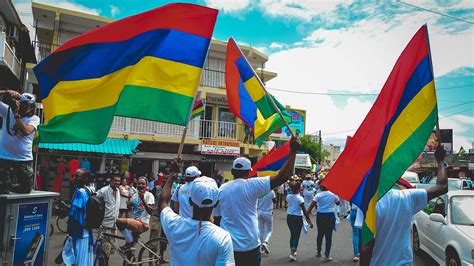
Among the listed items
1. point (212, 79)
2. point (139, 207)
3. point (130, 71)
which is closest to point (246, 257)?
point (130, 71)

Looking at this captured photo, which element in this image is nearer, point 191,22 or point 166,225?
point 166,225

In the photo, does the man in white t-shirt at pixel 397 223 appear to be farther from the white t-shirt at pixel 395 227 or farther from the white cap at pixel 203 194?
the white cap at pixel 203 194

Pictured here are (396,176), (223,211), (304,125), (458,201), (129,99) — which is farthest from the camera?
(304,125)

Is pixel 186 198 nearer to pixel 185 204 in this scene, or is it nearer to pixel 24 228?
pixel 185 204

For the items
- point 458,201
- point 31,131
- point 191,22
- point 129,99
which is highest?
point 191,22

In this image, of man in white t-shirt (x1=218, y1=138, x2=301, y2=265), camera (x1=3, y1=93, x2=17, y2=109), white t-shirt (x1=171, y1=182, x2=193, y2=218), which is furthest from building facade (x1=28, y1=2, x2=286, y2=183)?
man in white t-shirt (x1=218, y1=138, x2=301, y2=265)

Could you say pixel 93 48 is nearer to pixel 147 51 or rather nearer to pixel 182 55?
pixel 147 51

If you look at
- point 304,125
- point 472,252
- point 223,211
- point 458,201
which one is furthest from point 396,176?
point 304,125

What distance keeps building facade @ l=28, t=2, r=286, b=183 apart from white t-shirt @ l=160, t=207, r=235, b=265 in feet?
54.1

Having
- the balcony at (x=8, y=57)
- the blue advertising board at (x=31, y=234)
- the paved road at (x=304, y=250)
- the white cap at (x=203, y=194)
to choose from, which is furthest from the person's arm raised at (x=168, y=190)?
the balcony at (x=8, y=57)

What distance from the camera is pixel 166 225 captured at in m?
2.88

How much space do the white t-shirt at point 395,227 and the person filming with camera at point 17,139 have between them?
4.19 meters

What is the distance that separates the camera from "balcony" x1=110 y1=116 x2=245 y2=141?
19116 millimetres

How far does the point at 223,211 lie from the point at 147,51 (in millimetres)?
2088
